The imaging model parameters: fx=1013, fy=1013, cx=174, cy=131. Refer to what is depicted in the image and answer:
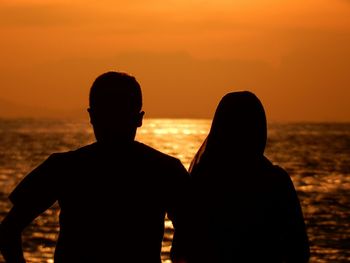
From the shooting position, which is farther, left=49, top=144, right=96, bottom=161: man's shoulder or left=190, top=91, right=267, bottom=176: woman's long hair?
left=190, top=91, right=267, bottom=176: woman's long hair

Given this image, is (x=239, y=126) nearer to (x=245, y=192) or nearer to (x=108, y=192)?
(x=245, y=192)

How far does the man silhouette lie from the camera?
4070 mm

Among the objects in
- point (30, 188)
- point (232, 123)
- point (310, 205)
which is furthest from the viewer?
point (310, 205)

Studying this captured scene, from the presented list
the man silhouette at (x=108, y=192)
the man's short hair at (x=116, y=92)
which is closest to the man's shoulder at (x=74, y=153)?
the man silhouette at (x=108, y=192)

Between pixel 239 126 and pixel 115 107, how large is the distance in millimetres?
1065

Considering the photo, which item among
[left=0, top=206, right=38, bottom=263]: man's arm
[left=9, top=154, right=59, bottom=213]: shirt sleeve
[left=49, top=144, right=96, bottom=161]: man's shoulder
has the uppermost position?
[left=49, top=144, right=96, bottom=161]: man's shoulder

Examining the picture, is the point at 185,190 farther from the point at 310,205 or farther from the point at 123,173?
the point at 310,205

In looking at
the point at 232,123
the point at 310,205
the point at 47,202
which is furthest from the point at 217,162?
the point at 310,205

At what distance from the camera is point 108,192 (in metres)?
4.15

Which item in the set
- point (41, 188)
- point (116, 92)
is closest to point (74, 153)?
point (41, 188)

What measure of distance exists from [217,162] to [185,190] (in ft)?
3.36

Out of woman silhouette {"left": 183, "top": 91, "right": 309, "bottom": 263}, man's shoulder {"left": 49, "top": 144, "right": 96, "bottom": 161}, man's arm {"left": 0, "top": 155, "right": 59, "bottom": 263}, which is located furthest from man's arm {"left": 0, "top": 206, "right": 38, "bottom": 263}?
woman silhouette {"left": 183, "top": 91, "right": 309, "bottom": 263}

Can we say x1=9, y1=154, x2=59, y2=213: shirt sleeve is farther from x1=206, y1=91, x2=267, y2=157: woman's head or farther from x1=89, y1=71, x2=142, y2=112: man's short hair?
x1=206, y1=91, x2=267, y2=157: woman's head

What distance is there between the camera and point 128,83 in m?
4.09
